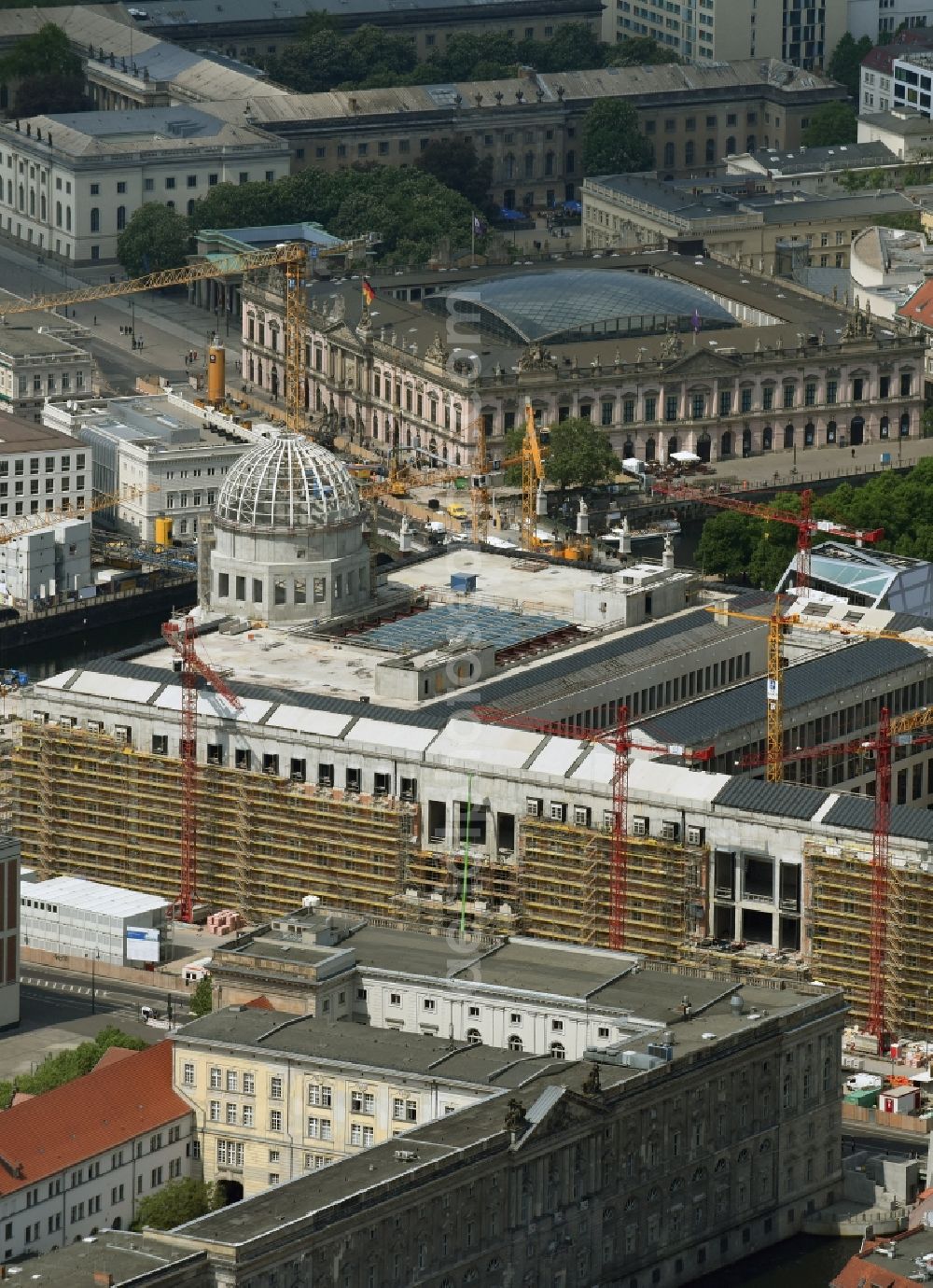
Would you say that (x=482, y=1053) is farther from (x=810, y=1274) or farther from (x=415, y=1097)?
(x=810, y=1274)

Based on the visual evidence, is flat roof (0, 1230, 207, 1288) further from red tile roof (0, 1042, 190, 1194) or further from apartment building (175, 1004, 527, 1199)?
apartment building (175, 1004, 527, 1199)

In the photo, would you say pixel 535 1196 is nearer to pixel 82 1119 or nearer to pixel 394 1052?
pixel 394 1052

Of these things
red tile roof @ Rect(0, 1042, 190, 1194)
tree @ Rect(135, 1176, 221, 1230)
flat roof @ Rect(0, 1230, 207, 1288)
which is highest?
flat roof @ Rect(0, 1230, 207, 1288)

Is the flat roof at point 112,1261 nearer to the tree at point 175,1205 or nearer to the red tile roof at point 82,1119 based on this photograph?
the red tile roof at point 82,1119

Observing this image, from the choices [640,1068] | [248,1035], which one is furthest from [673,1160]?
[248,1035]

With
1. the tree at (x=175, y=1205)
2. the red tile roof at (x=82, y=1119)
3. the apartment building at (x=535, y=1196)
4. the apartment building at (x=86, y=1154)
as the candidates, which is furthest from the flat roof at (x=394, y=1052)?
the tree at (x=175, y=1205)

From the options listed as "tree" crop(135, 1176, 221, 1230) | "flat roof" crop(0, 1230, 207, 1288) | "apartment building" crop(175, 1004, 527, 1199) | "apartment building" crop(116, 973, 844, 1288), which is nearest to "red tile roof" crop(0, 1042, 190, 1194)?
"apartment building" crop(175, 1004, 527, 1199)
